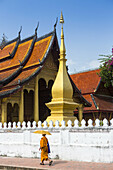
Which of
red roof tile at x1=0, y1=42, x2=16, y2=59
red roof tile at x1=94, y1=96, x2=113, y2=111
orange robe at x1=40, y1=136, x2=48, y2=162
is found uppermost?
red roof tile at x1=0, y1=42, x2=16, y2=59

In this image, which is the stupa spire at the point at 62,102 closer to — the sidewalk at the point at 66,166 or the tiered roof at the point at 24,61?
the sidewalk at the point at 66,166

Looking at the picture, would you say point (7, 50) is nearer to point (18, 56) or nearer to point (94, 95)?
point (18, 56)

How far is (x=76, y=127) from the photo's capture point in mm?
8727

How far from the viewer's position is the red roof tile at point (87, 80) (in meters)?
25.9

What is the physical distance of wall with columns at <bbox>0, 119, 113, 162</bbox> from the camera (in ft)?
26.6

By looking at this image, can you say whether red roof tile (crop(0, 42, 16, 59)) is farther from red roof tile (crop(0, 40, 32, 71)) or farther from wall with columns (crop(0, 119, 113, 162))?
wall with columns (crop(0, 119, 113, 162))

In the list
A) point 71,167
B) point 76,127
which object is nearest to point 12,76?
point 76,127

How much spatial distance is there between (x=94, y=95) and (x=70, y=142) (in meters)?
16.5

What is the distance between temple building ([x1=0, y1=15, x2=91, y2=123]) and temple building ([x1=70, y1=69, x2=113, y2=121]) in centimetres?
406

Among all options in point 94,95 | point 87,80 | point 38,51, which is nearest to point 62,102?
point 38,51

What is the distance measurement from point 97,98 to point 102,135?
16816mm

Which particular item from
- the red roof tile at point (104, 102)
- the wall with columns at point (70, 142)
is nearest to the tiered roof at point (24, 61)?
the wall with columns at point (70, 142)

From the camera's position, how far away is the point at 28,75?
16266 millimetres

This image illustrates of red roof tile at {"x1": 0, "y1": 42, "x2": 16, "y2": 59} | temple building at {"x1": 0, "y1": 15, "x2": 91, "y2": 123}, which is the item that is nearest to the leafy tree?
temple building at {"x1": 0, "y1": 15, "x2": 91, "y2": 123}
